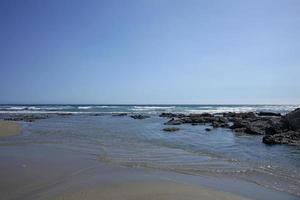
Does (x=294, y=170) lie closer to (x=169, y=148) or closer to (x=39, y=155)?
(x=169, y=148)

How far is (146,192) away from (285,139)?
12.3 meters

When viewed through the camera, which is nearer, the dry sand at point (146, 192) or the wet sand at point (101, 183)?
the dry sand at point (146, 192)

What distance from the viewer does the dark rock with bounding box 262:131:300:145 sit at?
16.6 metres

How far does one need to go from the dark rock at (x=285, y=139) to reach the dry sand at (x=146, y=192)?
1059 cm

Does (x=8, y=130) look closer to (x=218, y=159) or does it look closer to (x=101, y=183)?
(x=218, y=159)

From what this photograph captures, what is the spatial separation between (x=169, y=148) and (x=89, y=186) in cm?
735

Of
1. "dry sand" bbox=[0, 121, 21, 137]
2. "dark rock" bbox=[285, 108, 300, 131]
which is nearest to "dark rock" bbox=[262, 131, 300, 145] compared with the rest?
"dark rock" bbox=[285, 108, 300, 131]

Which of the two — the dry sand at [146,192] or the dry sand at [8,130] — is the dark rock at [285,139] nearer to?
the dry sand at [146,192]

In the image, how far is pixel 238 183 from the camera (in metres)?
8.27

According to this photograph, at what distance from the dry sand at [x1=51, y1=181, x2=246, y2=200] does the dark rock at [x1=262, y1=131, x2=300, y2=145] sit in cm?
1059

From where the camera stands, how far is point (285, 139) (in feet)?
56.0

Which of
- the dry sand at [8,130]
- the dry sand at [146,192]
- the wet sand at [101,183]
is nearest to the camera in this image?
the dry sand at [146,192]

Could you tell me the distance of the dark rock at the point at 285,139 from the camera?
1661 cm

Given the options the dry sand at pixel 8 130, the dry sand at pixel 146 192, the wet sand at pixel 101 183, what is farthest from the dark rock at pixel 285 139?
the dry sand at pixel 8 130
